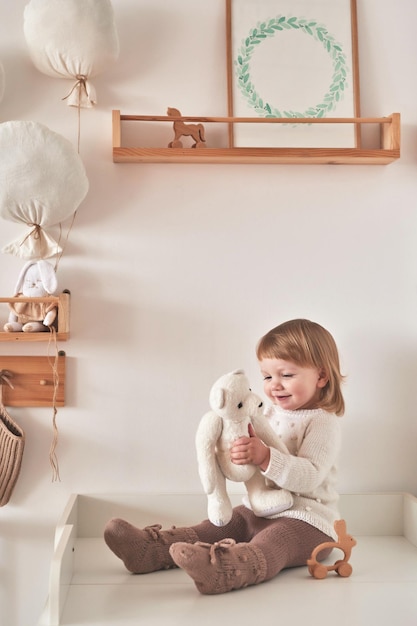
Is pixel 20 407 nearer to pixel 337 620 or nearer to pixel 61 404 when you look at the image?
pixel 61 404

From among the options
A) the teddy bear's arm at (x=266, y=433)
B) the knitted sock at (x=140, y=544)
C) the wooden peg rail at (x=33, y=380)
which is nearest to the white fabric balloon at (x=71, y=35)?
the wooden peg rail at (x=33, y=380)

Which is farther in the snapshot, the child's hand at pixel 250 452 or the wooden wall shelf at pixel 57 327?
the wooden wall shelf at pixel 57 327

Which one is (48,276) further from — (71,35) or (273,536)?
(273,536)

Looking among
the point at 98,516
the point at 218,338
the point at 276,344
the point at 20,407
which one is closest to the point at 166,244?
the point at 218,338

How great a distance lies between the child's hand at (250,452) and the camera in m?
1.37

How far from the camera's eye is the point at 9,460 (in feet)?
5.57

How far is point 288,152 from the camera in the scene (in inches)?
68.0

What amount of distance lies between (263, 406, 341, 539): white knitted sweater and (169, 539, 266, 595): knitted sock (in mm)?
148

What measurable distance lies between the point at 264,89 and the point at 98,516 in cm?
104

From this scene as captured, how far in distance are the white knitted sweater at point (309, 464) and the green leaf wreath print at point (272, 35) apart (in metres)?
0.70

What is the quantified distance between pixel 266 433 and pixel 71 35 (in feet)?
3.06

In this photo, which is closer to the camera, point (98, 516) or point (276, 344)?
point (276, 344)

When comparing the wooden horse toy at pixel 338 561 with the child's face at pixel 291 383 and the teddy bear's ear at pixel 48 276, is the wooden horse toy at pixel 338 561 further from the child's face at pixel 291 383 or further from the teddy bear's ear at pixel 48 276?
the teddy bear's ear at pixel 48 276

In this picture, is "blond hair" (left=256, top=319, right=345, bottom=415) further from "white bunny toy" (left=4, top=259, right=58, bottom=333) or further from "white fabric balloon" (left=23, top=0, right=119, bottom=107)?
"white fabric balloon" (left=23, top=0, right=119, bottom=107)
